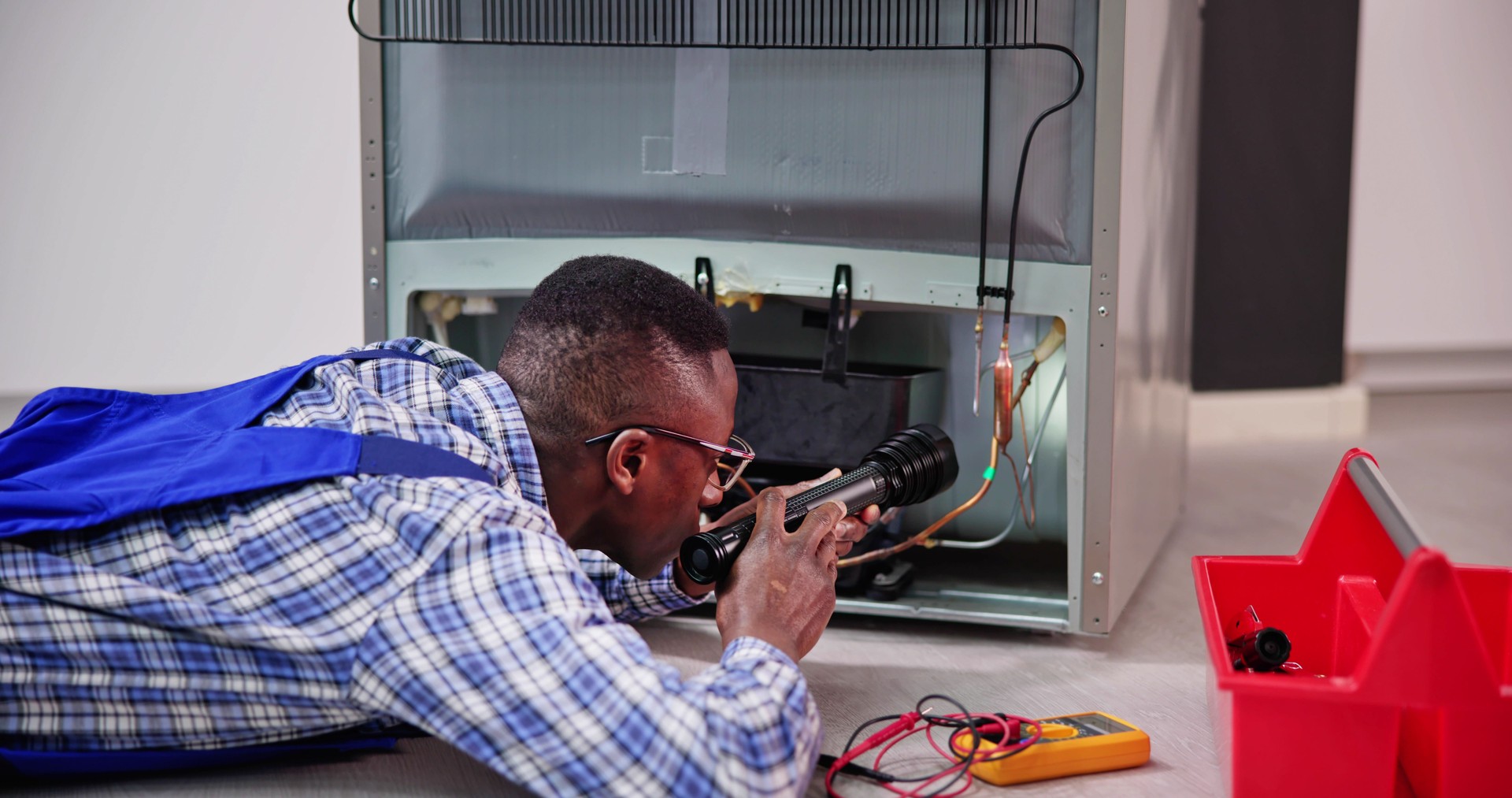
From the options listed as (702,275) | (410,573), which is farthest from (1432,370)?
(410,573)

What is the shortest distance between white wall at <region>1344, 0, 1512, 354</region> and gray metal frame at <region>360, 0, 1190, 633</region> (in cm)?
152

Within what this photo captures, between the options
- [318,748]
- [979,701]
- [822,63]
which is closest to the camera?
[318,748]

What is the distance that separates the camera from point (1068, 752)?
1015 mm

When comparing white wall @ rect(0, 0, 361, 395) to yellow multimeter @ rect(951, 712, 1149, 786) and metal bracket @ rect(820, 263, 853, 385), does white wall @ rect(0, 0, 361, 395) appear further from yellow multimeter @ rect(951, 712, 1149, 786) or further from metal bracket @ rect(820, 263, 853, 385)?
yellow multimeter @ rect(951, 712, 1149, 786)

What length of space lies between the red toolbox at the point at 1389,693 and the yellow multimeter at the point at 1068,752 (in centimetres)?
8

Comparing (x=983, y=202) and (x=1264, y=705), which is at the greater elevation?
(x=983, y=202)

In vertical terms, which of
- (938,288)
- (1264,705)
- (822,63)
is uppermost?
(822,63)

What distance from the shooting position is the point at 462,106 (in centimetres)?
137

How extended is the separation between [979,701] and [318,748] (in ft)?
2.01

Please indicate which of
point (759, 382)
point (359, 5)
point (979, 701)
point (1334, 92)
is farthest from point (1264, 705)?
point (1334, 92)

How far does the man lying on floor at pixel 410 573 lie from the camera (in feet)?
2.58

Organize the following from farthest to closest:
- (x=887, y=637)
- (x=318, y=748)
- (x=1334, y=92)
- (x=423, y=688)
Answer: (x=1334, y=92) → (x=887, y=637) → (x=318, y=748) → (x=423, y=688)

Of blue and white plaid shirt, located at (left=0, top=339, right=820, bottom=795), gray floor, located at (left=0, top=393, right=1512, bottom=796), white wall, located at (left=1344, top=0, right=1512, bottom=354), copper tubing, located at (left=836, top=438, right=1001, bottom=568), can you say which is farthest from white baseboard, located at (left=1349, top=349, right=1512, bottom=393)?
blue and white plaid shirt, located at (left=0, top=339, right=820, bottom=795)

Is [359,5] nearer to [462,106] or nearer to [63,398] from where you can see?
[462,106]
